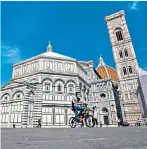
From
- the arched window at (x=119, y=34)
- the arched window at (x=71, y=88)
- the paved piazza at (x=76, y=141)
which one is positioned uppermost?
the arched window at (x=119, y=34)

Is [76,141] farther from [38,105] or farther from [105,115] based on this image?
[105,115]

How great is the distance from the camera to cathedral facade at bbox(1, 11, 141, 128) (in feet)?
61.6

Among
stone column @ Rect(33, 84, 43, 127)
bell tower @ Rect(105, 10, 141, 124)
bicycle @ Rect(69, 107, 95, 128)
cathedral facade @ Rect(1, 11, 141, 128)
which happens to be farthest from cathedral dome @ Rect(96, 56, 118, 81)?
bicycle @ Rect(69, 107, 95, 128)

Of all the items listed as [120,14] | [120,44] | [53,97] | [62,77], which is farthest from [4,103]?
[120,14]

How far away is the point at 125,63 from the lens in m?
35.6

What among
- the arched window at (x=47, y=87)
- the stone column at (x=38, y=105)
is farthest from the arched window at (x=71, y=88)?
the stone column at (x=38, y=105)

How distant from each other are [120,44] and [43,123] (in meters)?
28.8

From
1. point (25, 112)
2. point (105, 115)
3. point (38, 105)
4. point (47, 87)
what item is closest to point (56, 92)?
point (47, 87)

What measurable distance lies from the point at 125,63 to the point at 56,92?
70.9 feet

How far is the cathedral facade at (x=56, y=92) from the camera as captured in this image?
61.6 feet

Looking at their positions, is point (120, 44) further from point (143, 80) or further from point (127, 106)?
point (143, 80)

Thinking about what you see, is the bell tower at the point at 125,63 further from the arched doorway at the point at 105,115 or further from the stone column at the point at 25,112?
the stone column at the point at 25,112

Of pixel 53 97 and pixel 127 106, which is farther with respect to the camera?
pixel 127 106

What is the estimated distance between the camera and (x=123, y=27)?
1544 inches
